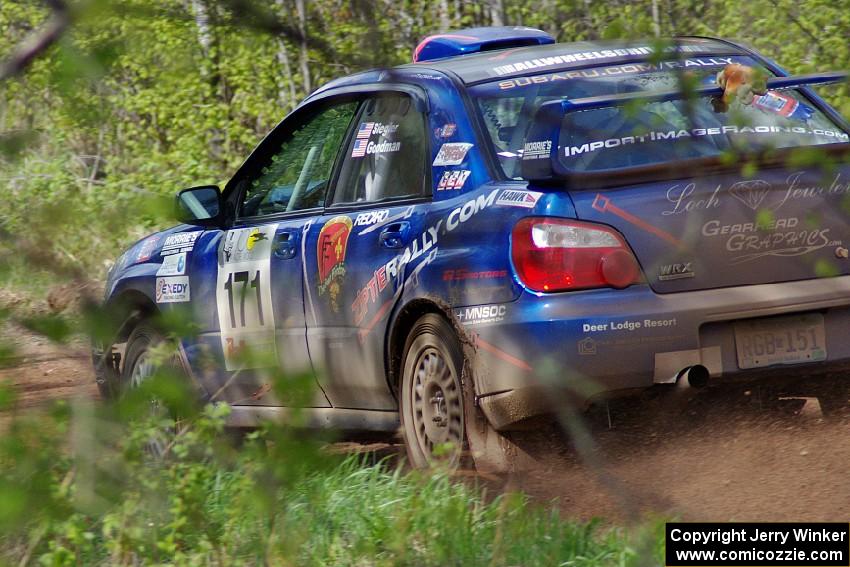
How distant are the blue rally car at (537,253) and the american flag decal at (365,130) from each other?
0.04 ft

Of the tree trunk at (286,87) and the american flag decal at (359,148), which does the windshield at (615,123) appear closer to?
the american flag decal at (359,148)

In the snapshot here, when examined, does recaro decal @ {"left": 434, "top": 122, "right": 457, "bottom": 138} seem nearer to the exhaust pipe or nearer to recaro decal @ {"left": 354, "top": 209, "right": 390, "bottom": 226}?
recaro decal @ {"left": 354, "top": 209, "right": 390, "bottom": 226}

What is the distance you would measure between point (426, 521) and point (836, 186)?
1945 millimetres

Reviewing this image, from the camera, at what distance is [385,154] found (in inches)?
220

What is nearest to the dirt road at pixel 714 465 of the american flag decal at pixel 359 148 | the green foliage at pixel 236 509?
the green foliage at pixel 236 509

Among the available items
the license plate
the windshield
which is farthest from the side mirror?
the license plate

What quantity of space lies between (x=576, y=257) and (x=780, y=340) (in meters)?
Answer: 0.79

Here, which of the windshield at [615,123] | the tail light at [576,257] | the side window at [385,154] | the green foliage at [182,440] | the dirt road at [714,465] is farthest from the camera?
the side window at [385,154]

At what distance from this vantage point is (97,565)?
4.24m

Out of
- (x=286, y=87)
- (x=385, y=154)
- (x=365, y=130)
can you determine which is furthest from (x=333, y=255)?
(x=286, y=87)

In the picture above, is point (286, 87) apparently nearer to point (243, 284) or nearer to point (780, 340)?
point (243, 284)

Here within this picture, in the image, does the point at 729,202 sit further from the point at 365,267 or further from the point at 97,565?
the point at 97,565

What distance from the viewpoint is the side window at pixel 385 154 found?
5395mm

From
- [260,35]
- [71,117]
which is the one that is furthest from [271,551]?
[260,35]
